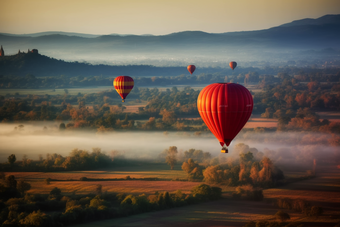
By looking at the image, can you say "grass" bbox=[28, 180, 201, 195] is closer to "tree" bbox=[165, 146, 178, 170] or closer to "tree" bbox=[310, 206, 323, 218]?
"tree" bbox=[165, 146, 178, 170]

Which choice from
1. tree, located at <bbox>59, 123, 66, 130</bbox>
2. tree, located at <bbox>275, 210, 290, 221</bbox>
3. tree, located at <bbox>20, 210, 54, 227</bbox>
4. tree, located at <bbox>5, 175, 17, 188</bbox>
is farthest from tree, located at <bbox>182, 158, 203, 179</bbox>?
tree, located at <bbox>59, 123, 66, 130</bbox>

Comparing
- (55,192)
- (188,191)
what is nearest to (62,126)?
(55,192)

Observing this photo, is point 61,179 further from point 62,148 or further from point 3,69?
point 3,69

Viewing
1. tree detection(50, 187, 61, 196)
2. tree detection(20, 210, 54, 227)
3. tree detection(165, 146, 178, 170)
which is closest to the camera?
tree detection(20, 210, 54, 227)

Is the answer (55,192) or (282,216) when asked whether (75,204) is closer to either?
(55,192)

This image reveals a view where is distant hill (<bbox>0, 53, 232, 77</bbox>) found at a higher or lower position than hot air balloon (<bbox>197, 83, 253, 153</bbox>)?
higher

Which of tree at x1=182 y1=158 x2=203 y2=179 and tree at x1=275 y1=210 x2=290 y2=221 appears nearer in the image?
tree at x1=275 y1=210 x2=290 y2=221

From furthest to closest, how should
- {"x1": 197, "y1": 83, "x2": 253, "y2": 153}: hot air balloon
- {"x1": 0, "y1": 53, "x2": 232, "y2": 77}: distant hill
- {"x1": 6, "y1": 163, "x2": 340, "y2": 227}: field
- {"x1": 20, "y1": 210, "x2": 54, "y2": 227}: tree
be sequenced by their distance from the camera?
{"x1": 0, "y1": 53, "x2": 232, "y2": 77}: distant hill < {"x1": 6, "y1": 163, "x2": 340, "y2": 227}: field < {"x1": 20, "y1": 210, "x2": 54, "y2": 227}: tree < {"x1": 197, "y1": 83, "x2": 253, "y2": 153}: hot air balloon

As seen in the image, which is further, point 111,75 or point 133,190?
point 111,75

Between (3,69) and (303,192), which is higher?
(3,69)

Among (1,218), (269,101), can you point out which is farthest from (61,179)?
(269,101)
